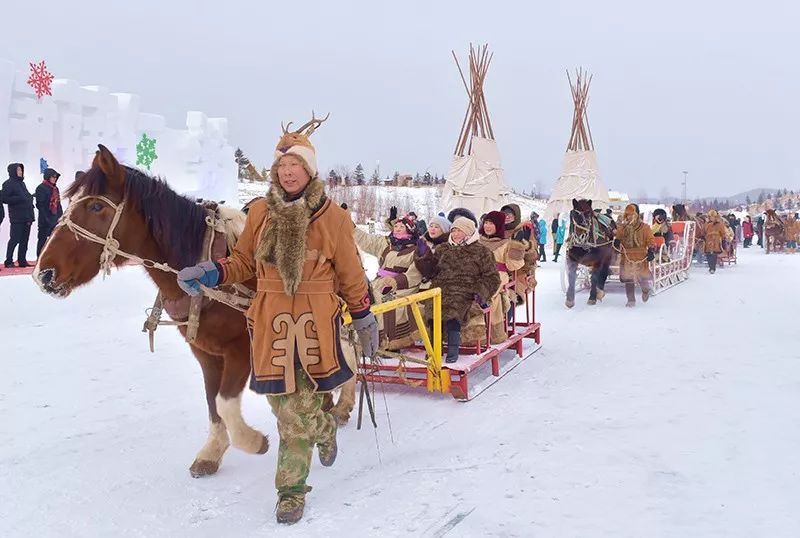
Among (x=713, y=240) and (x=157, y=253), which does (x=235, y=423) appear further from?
(x=713, y=240)

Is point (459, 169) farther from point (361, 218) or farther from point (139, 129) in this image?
point (361, 218)

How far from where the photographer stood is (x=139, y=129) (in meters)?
15.0

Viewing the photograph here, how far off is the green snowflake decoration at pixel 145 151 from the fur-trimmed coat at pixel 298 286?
42.6 ft

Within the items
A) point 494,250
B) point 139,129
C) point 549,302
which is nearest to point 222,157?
point 139,129

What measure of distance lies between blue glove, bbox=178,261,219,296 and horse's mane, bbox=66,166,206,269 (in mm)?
406

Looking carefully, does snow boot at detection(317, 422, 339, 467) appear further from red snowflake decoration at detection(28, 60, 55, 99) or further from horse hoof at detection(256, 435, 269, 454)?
red snowflake decoration at detection(28, 60, 55, 99)

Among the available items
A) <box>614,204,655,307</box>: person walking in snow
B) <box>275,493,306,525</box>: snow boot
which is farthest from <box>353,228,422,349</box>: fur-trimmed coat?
<box>614,204,655,307</box>: person walking in snow

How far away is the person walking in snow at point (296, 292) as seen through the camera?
2930 millimetres

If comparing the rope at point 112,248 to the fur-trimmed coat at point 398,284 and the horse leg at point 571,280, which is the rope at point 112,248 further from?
the horse leg at point 571,280

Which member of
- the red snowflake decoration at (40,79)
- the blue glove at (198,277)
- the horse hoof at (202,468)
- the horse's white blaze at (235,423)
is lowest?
the horse hoof at (202,468)

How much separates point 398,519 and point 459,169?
14550mm

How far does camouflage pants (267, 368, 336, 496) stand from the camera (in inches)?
119

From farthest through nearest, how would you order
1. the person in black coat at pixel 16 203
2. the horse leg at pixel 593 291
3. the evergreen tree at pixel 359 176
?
the evergreen tree at pixel 359 176
the horse leg at pixel 593 291
the person in black coat at pixel 16 203

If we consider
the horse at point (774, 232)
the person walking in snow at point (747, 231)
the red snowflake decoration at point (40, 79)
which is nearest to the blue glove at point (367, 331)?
the red snowflake decoration at point (40, 79)
